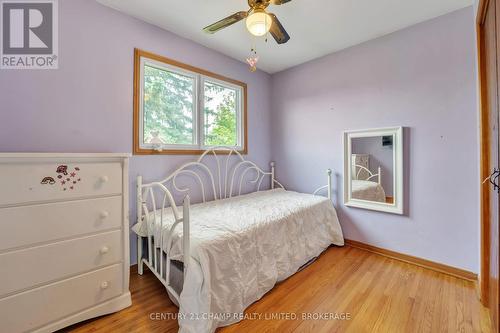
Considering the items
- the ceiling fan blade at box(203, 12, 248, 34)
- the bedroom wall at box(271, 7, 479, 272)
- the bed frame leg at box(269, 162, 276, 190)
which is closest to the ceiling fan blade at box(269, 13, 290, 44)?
the ceiling fan blade at box(203, 12, 248, 34)

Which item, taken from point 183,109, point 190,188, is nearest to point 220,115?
point 183,109

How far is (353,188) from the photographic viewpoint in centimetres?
255

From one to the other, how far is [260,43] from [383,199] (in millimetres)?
2235

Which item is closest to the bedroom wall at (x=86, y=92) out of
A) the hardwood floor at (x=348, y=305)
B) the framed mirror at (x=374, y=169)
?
the hardwood floor at (x=348, y=305)

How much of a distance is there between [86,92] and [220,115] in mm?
1406

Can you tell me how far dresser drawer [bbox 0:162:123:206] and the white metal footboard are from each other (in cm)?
34

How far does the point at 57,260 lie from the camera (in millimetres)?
1254

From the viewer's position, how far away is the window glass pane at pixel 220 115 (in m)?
2.64

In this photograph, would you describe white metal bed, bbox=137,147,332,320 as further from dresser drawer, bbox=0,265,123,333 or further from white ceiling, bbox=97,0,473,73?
white ceiling, bbox=97,0,473,73

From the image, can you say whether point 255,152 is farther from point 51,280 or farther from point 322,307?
point 51,280

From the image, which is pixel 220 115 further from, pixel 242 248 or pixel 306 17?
pixel 242 248

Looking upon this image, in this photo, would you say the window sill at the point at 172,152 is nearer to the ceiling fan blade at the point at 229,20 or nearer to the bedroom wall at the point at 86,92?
the bedroom wall at the point at 86,92

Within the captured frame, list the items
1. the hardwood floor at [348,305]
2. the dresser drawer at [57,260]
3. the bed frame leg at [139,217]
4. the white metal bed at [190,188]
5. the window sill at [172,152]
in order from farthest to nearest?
1. the window sill at [172,152]
2. the bed frame leg at [139,217]
3. the white metal bed at [190,188]
4. the hardwood floor at [348,305]
5. the dresser drawer at [57,260]

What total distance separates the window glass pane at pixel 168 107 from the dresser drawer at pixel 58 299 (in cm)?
121
